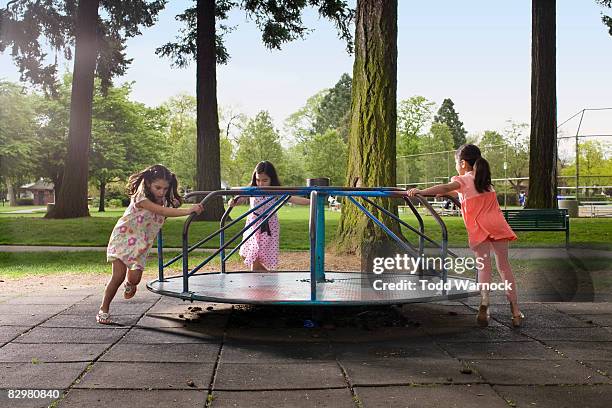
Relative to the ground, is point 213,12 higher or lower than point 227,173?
higher

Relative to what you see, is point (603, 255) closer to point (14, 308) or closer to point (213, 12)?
point (14, 308)

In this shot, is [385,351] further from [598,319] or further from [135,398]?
[598,319]

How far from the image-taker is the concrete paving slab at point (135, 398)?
3.24 m

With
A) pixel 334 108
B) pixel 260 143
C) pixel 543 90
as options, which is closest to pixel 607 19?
pixel 543 90

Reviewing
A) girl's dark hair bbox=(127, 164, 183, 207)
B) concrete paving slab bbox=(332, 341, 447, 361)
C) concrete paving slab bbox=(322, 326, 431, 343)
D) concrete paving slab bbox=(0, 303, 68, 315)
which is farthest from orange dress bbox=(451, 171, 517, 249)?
concrete paving slab bbox=(0, 303, 68, 315)

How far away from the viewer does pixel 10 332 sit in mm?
4945

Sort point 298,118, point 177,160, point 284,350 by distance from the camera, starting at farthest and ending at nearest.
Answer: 1. point 298,118
2. point 177,160
3. point 284,350

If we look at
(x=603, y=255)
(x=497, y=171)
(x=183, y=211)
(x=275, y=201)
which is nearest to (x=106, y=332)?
(x=183, y=211)

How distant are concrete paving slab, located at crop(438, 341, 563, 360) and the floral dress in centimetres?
216

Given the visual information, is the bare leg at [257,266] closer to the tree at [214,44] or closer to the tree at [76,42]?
the tree at [214,44]

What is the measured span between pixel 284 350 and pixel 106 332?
1.34 meters

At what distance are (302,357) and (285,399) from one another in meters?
Result: 0.86

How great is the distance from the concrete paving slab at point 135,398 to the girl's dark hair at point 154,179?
1959 mm

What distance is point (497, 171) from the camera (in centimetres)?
3325
